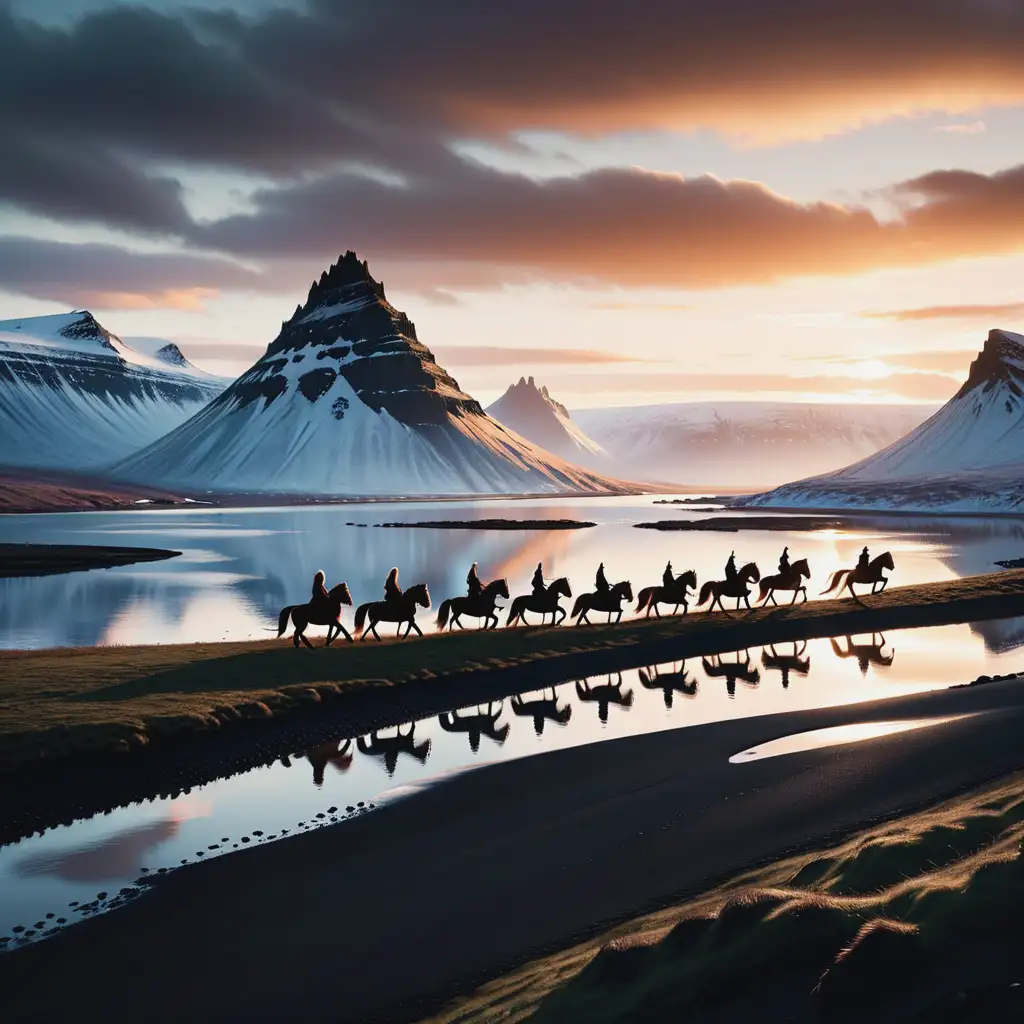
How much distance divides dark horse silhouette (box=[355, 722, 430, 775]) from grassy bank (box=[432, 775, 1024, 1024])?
11.4 meters

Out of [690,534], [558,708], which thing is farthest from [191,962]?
[690,534]

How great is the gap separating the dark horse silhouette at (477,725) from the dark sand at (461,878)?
2.66 m

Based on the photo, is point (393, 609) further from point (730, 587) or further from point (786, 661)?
point (730, 587)

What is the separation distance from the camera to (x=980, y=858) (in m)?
10.7

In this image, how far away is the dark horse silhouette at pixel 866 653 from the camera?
33438 mm

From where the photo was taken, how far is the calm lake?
16.6m

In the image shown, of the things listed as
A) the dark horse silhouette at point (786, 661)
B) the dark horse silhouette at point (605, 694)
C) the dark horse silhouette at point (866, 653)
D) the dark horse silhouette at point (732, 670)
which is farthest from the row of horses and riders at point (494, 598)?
the dark horse silhouette at point (605, 694)

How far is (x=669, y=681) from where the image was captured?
31359mm

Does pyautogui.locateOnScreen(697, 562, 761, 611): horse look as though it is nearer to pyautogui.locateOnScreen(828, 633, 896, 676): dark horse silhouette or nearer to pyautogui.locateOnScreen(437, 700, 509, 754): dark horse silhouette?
pyautogui.locateOnScreen(828, 633, 896, 676): dark horse silhouette

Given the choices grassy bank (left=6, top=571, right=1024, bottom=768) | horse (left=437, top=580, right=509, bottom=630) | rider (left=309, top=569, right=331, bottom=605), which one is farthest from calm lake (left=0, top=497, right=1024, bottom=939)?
rider (left=309, top=569, right=331, bottom=605)

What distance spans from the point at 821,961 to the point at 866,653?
28726mm

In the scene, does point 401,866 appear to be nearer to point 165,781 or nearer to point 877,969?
point 165,781

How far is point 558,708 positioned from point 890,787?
37.3 ft

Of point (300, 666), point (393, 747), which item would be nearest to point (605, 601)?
point (300, 666)
